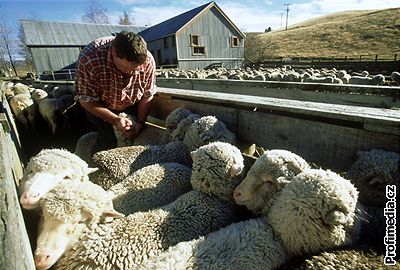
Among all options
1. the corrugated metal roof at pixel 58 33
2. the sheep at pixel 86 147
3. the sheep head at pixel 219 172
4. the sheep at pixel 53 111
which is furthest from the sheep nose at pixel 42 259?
the corrugated metal roof at pixel 58 33

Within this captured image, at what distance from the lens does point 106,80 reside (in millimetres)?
3318

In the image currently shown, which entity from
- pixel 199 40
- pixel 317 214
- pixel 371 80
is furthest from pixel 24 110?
pixel 199 40

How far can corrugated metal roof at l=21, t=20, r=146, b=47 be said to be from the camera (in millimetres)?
28797

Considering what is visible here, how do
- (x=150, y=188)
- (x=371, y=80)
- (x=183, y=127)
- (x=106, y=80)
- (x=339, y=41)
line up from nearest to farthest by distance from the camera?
1. (x=150, y=188)
2. (x=183, y=127)
3. (x=106, y=80)
4. (x=371, y=80)
5. (x=339, y=41)

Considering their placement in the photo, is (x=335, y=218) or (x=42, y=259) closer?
(x=42, y=259)

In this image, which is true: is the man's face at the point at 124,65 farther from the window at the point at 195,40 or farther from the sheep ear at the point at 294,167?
the window at the point at 195,40

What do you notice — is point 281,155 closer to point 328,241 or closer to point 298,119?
point 298,119

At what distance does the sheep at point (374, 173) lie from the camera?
5.33 feet

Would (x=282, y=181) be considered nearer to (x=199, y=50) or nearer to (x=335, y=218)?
(x=335, y=218)

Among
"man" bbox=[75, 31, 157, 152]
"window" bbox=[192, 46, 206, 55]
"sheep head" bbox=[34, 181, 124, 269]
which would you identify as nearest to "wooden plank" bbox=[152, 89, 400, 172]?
"man" bbox=[75, 31, 157, 152]

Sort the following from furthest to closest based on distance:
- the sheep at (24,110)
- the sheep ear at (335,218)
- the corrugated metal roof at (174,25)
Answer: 1. the corrugated metal roof at (174,25)
2. the sheep at (24,110)
3. the sheep ear at (335,218)

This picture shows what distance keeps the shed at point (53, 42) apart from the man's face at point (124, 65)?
30.2m

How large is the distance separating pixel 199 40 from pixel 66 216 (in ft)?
87.6

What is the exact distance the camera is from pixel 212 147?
2150 millimetres
